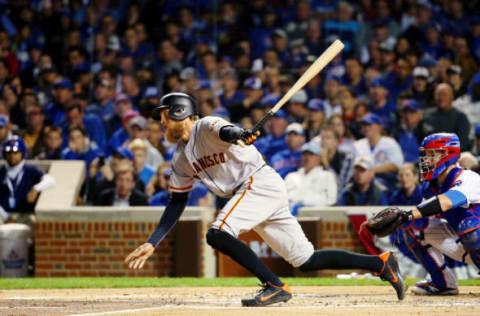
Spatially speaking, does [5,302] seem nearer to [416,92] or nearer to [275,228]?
[275,228]

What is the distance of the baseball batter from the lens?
568cm

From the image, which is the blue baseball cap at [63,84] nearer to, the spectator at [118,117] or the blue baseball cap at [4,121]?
the spectator at [118,117]

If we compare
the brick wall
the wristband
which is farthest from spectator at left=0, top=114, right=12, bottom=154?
the wristband

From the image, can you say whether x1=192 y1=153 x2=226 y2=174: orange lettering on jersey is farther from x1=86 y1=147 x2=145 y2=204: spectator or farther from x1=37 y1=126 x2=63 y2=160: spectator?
x1=37 y1=126 x2=63 y2=160: spectator

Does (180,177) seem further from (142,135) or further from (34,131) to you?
(34,131)

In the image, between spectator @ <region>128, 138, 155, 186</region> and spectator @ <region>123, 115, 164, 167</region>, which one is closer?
spectator @ <region>128, 138, 155, 186</region>

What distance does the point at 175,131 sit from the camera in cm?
601

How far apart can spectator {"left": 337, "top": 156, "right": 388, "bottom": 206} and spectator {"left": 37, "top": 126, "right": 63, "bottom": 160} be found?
4.14 metres

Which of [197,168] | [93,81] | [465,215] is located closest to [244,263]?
[197,168]

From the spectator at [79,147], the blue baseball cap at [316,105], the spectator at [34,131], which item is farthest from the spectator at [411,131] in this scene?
the spectator at [34,131]

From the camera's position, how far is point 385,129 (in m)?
11.5

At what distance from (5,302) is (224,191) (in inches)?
81.6

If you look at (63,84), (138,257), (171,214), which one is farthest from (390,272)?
(63,84)

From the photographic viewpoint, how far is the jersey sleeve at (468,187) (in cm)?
631
